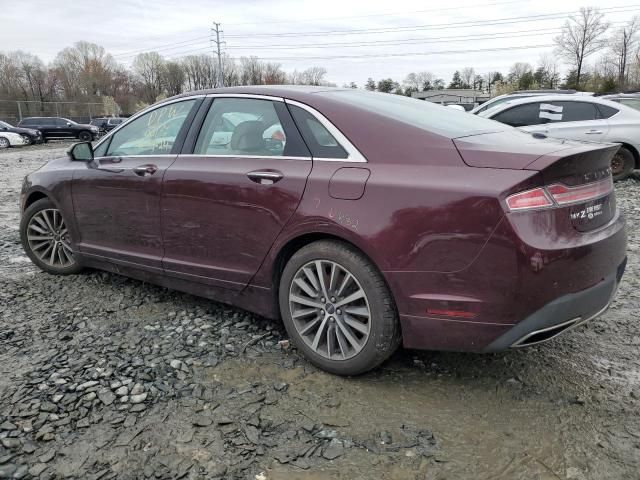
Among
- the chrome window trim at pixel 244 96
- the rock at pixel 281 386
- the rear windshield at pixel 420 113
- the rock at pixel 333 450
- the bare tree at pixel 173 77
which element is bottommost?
the rock at pixel 333 450

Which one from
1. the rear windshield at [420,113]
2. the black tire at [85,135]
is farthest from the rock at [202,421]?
the black tire at [85,135]

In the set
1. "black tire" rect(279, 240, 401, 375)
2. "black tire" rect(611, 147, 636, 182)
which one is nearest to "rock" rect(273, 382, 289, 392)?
"black tire" rect(279, 240, 401, 375)

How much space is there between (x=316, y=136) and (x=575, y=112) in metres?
7.48

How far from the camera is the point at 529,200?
221 cm

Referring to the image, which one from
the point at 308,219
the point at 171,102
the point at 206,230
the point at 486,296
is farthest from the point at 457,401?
the point at 171,102

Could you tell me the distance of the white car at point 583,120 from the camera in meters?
8.56

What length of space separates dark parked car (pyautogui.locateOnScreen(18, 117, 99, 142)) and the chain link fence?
11346 millimetres

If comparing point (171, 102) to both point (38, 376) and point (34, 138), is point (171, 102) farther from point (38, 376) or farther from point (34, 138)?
point (34, 138)

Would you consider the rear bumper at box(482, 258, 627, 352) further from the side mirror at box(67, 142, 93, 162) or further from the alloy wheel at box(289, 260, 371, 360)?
the side mirror at box(67, 142, 93, 162)

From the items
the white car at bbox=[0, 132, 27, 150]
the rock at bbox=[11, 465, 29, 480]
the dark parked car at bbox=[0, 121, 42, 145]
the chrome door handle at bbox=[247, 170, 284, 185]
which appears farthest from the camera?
the dark parked car at bbox=[0, 121, 42, 145]

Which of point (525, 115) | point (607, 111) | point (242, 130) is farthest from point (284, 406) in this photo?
→ point (607, 111)

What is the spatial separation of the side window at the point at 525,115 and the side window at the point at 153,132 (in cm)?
672

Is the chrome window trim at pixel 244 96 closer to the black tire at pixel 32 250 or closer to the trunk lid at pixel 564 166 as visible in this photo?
the trunk lid at pixel 564 166

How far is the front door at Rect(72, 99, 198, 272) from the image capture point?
357cm
